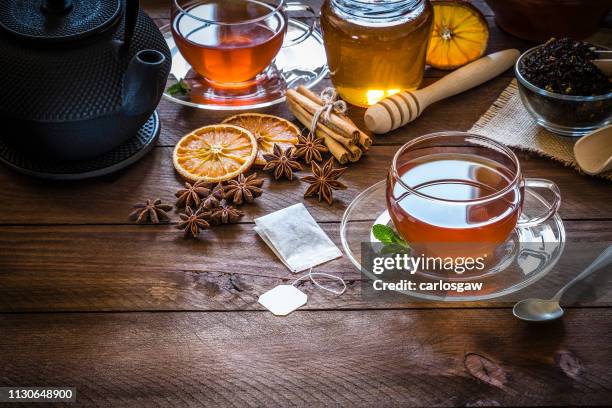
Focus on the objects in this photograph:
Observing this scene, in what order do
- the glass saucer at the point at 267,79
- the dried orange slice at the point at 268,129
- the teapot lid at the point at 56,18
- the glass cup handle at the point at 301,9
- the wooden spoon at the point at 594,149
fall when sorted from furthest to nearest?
the glass cup handle at the point at 301,9 → the glass saucer at the point at 267,79 → the dried orange slice at the point at 268,129 → the wooden spoon at the point at 594,149 → the teapot lid at the point at 56,18

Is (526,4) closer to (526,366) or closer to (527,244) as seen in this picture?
(527,244)

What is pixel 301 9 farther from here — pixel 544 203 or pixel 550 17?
pixel 544 203

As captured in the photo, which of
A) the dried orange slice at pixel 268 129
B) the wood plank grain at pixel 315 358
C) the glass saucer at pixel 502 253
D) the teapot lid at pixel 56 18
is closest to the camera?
the wood plank grain at pixel 315 358

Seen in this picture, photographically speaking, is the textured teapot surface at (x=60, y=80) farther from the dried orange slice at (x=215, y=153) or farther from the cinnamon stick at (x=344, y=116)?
the cinnamon stick at (x=344, y=116)

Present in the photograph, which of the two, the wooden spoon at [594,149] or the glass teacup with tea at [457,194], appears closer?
the glass teacup with tea at [457,194]

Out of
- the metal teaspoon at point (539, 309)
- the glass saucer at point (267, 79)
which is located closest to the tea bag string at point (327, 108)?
the glass saucer at point (267, 79)

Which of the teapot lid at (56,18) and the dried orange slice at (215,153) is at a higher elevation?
the teapot lid at (56,18)

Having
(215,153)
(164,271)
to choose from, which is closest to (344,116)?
(215,153)
